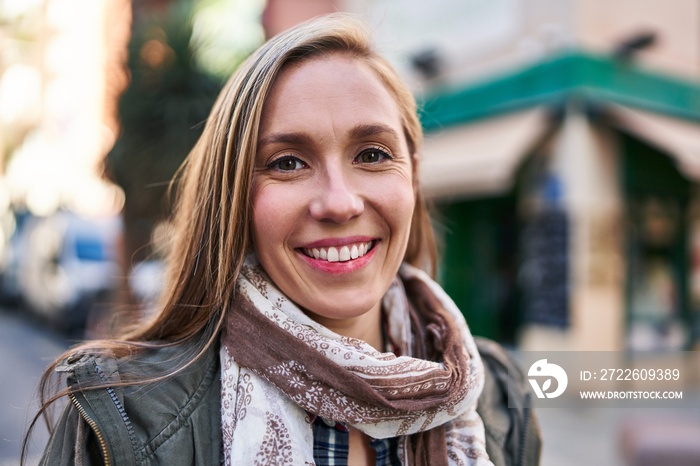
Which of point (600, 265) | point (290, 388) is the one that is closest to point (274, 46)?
point (290, 388)

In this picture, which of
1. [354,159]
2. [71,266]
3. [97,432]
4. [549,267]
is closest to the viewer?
[97,432]

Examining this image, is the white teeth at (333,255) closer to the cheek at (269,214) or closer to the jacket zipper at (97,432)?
the cheek at (269,214)

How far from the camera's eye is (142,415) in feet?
4.46

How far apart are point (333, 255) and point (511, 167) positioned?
21.5 ft

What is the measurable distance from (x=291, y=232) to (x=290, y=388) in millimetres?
366

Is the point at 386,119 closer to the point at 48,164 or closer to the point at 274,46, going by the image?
the point at 274,46

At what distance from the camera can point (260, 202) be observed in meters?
1.49

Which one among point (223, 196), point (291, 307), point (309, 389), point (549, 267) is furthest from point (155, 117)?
point (549, 267)

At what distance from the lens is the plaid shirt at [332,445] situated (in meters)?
1.52

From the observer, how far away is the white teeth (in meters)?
1.49

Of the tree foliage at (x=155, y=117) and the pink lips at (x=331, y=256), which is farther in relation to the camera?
the tree foliage at (x=155, y=117)

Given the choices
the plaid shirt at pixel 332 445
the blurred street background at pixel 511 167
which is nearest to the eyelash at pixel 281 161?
the plaid shirt at pixel 332 445

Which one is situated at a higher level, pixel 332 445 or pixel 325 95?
pixel 325 95

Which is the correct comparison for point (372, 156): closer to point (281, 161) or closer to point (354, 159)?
point (354, 159)
